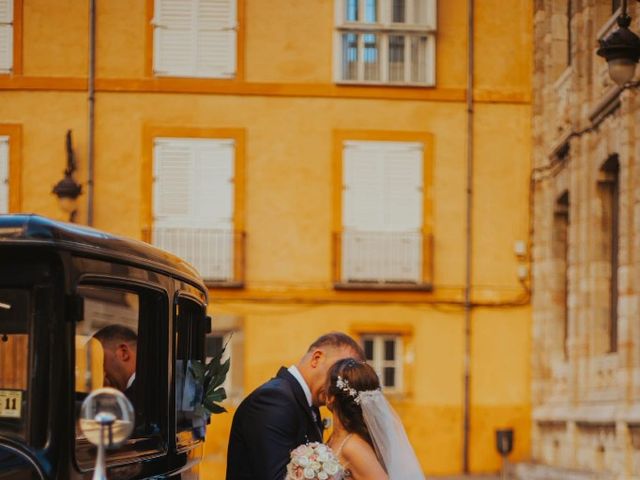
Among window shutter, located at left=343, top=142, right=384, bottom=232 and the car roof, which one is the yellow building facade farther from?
the car roof

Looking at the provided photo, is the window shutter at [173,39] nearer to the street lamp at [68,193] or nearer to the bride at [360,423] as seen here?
the street lamp at [68,193]

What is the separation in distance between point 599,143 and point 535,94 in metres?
5.24

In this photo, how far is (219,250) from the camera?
24.1 metres

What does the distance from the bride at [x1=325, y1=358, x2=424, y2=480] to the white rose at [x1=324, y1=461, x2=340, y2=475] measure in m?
0.40

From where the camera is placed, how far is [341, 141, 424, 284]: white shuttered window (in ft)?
80.1

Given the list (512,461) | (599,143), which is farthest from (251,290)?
(599,143)

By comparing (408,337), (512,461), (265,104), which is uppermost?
(265,104)

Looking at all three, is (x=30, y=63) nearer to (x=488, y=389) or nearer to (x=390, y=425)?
(x=488, y=389)

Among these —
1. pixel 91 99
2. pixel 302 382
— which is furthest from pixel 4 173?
pixel 302 382

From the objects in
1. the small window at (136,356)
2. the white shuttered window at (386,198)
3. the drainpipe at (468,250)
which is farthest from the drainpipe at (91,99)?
the small window at (136,356)

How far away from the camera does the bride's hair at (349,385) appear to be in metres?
7.55

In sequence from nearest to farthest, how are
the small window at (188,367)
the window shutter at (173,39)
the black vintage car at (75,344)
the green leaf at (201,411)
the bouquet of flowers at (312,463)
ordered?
the black vintage car at (75,344) → the bouquet of flowers at (312,463) → the small window at (188,367) → the green leaf at (201,411) → the window shutter at (173,39)

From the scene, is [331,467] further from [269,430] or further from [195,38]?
[195,38]

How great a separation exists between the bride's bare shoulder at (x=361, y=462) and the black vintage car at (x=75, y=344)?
3.19 feet
